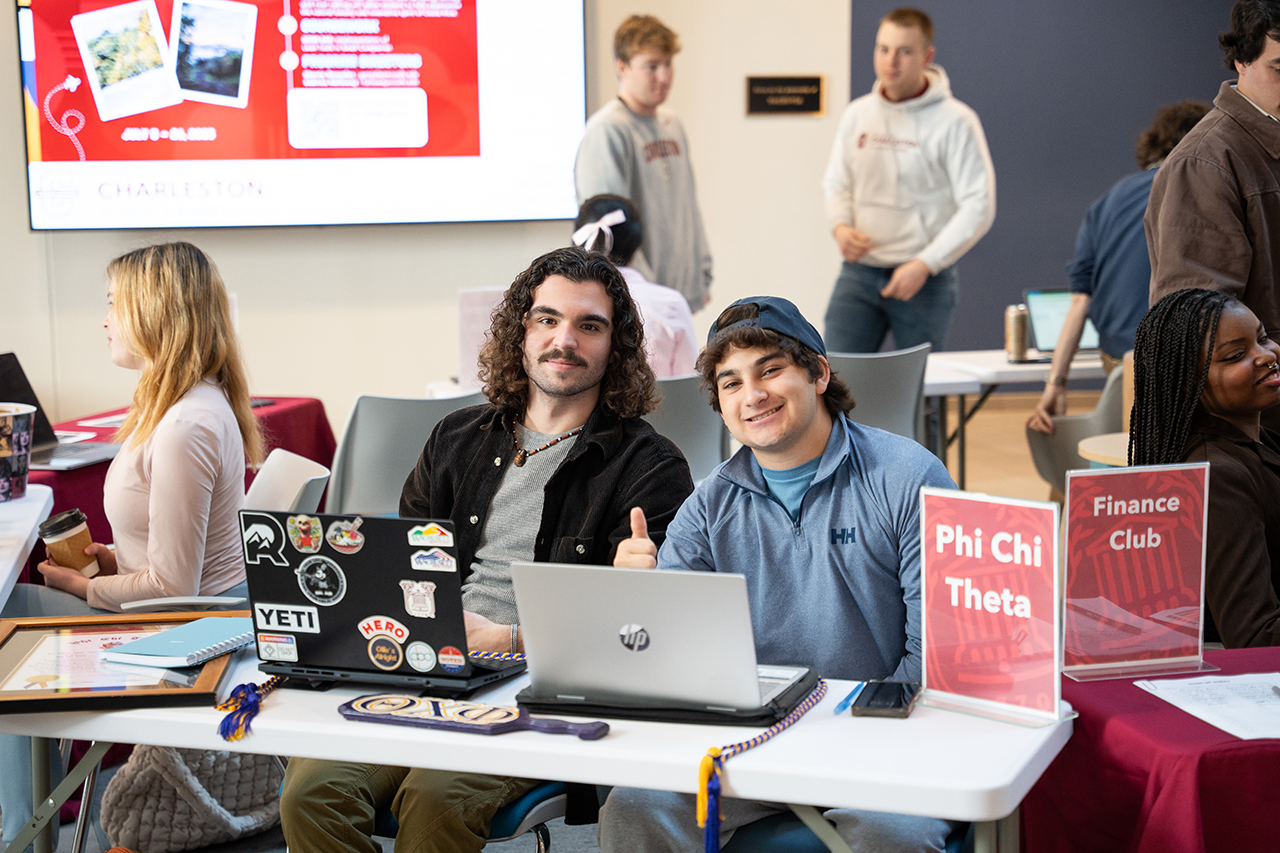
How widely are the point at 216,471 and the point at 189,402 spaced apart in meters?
0.14

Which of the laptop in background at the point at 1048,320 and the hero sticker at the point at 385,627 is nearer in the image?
the hero sticker at the point at 385,627

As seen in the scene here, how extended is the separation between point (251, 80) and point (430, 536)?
428 centimetres

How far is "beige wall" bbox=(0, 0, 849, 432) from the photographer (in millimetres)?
5125

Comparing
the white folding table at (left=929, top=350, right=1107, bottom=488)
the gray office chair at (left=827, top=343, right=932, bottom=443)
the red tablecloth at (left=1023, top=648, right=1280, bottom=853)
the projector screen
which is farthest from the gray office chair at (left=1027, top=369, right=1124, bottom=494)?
the red tablecloth at (left=1023, top=648, right=1280, bottom=853)

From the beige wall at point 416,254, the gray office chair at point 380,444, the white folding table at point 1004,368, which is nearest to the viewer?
the gray office chair at point 380,444

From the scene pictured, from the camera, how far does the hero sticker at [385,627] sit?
1.40 metres

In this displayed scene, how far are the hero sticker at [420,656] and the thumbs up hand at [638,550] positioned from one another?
0.36 metres

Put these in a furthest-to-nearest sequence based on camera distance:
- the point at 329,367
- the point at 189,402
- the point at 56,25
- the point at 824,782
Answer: the point at 329,367 → the point at 56,25 → the point at 189,402 → the point at 824,782

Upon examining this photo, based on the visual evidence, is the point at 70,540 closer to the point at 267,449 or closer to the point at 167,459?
the point at 167,459

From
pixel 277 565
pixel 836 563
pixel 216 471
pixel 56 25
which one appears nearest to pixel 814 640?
pixel 836 563

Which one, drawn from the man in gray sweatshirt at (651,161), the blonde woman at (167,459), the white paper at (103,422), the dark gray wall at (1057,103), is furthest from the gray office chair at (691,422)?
the dark gray wall at (1057,103)

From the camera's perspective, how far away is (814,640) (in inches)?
64.7

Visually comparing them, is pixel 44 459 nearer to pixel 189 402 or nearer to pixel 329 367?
pixel 189 402

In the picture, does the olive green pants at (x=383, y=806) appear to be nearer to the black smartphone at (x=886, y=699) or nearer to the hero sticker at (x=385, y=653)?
the hero sticker at (x=385, y=653)
